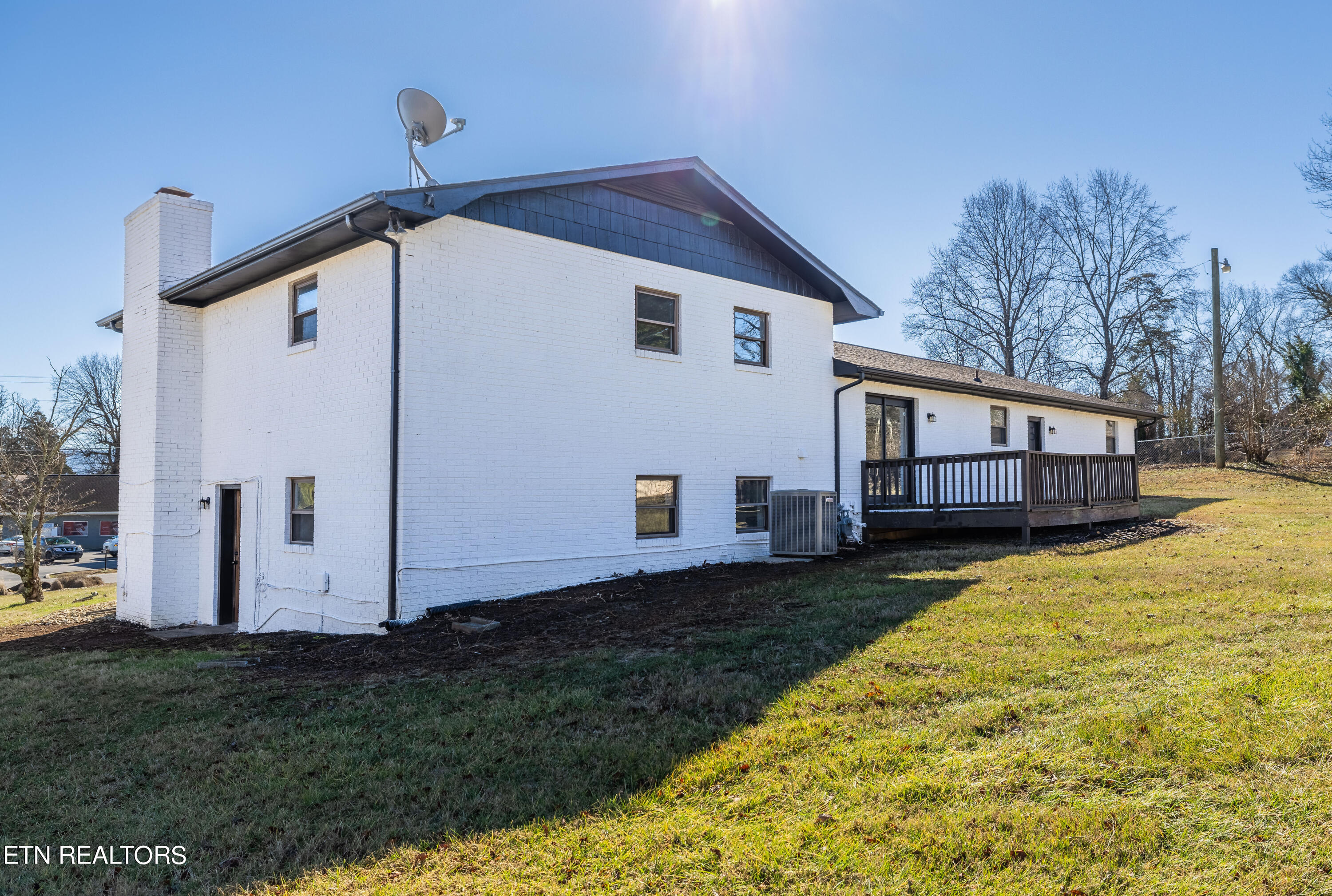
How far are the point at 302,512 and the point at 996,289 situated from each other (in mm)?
35845

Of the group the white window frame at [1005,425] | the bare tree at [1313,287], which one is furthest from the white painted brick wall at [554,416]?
the bare tree at [1313,287]

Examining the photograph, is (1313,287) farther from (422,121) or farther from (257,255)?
(257,255)

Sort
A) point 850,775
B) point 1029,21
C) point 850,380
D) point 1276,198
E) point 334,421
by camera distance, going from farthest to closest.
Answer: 1. point 1276,198
2. point 850,380
3. point 1029,21
4. point 334,421
5. point 850,775

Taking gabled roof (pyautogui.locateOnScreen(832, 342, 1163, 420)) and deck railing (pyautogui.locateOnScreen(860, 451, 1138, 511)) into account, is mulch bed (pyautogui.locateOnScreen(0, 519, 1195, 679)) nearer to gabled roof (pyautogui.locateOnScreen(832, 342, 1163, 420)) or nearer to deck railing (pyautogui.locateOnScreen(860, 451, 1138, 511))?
deck railing (pyautogui.locateOnScreen(860, 451, 1138, 511))

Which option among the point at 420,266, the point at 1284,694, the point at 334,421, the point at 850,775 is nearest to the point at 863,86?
the point at 420,266

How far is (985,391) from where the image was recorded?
18.5m

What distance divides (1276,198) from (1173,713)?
32.1 meters

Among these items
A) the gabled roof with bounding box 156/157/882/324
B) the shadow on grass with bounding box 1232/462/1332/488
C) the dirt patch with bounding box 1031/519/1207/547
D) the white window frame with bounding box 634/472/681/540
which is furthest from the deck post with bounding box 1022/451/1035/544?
the shadow on grass with bounding box 1232/462/1332/488

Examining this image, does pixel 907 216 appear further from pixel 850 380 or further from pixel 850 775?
pixel 850 775

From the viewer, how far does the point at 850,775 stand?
399 cm

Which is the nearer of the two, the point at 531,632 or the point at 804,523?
the point at 531,632

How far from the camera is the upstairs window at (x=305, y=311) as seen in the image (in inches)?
443

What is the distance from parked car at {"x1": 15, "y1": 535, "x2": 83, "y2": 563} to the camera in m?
41.5
